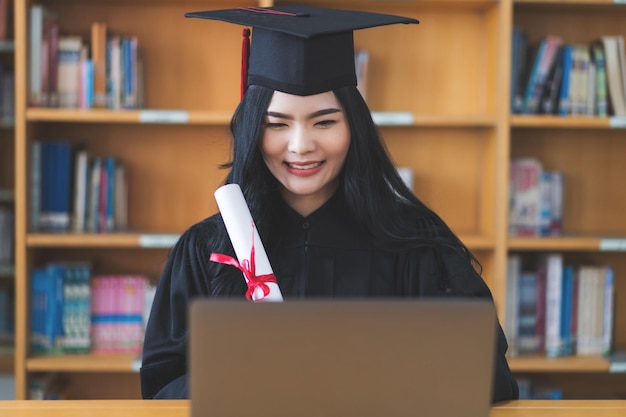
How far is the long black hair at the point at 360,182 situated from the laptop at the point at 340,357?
741mm

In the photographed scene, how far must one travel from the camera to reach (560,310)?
3.12m

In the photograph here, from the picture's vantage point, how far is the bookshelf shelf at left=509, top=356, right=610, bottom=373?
3.01 m

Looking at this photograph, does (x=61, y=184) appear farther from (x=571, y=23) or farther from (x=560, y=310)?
(x=571, y=23)

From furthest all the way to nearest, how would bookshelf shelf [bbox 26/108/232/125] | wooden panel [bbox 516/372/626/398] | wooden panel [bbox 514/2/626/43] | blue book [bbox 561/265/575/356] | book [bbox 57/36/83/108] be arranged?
wooden panel [bbox 516/372/626/398] < wooden panel [bbox 514/2/626/43] < blue book [bbox 561/265/575/356] < book [bbox 57/36/83/108] < bookshelf shelf [bbox 26/108/232/125]

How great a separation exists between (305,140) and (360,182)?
6.2 inches

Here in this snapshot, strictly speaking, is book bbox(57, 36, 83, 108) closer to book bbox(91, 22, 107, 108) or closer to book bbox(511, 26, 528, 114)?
book bbox(91, 22, 107, 108)

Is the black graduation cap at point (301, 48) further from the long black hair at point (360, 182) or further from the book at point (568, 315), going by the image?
the book at point (568, 315)

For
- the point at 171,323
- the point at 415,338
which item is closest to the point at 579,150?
the point at 171,323

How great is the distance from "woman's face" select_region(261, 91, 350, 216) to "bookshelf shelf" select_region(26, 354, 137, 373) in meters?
1.59

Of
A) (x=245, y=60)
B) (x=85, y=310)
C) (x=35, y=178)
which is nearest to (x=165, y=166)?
(x=35, y=178)

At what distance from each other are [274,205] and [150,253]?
5.58ft

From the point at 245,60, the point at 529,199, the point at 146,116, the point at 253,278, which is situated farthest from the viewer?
the point at 529,199

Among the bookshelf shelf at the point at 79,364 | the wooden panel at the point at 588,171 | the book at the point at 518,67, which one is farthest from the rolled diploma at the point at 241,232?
the wooden panel at the point at 588,171

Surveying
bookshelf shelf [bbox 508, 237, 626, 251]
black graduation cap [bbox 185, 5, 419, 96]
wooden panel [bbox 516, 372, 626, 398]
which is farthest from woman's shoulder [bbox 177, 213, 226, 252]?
wooden panel [bbox 516, 372, 626, 398]
